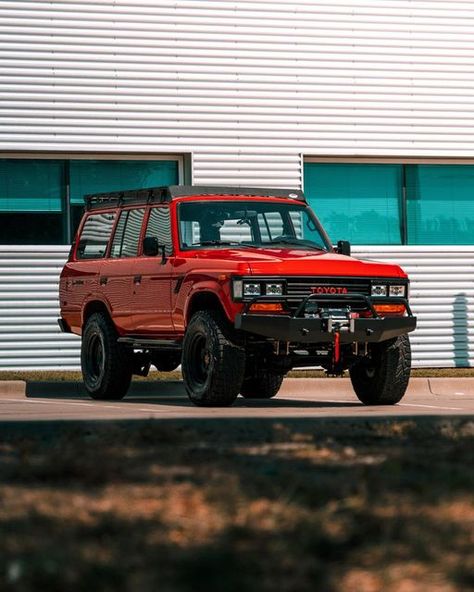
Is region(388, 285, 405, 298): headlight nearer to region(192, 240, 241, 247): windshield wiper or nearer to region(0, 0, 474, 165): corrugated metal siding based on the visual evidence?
region(192, 240, 241, 247): windshield wiper

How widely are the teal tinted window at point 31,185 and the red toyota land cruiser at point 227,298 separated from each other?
466 centimetres

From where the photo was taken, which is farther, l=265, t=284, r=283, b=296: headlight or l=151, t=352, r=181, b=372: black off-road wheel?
l=151, t=352, r=181, b=372: black off-road wheel

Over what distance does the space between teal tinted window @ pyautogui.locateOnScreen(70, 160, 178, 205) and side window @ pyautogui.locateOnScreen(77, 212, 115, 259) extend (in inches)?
186

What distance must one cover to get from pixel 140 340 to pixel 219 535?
1021cm

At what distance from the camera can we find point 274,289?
1346 centimetres

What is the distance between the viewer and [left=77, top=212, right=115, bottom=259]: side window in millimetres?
16422

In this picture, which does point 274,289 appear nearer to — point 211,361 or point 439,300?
point 211,361

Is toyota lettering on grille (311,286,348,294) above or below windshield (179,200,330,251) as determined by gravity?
below

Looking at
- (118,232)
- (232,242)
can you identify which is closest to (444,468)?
(232,242)

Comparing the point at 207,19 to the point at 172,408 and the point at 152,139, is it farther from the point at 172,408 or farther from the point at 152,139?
the point at 172,408

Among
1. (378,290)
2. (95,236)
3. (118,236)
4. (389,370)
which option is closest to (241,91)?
(95,236)

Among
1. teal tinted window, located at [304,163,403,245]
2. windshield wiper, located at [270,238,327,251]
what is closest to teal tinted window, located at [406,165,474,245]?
teal tinted window, located at [304,163,403,245]

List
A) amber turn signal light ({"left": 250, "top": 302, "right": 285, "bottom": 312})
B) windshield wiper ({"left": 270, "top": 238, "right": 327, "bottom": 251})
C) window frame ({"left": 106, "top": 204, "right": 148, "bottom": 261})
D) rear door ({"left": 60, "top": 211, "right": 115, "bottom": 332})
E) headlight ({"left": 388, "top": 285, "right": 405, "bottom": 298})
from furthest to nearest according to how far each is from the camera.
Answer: rear door ({"left": 60, "top": 211, "right": 115, "bottom": 332}) → window frame ({"left": 106, "top": 204, "right": 148, "bottom": 261}) → windshield wiper ({"left": 270, "top": 238, "right": 327, "bottom": 251}) → headlight ({"left": 388, "top": 285, "right": 405, "bottom": 298}) → amber turn signal light ({"left": 250, "top": 302, "right": 285, "bottom": 312})

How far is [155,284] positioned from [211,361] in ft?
5.70
